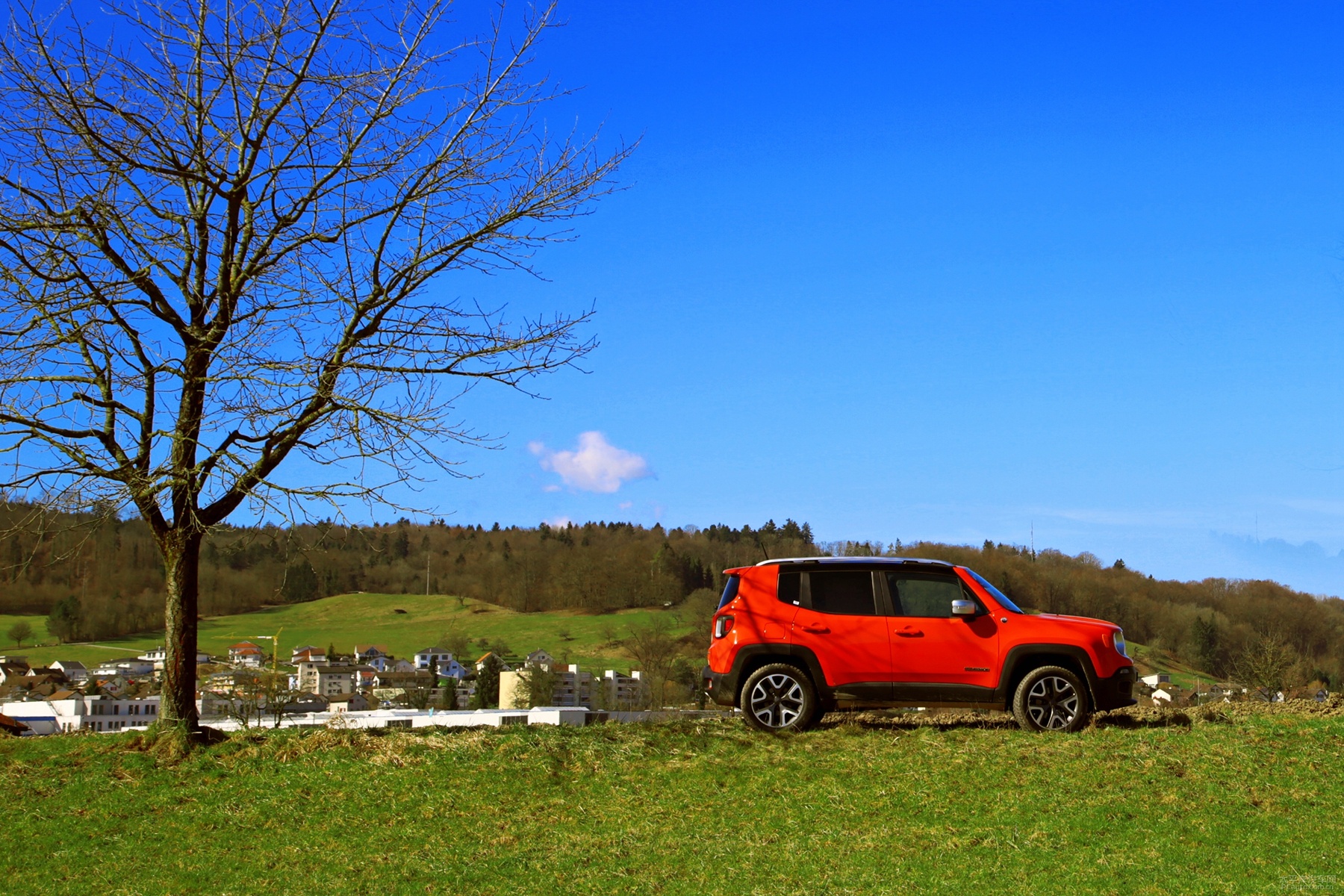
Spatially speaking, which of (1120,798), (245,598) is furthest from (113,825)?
(245,598)

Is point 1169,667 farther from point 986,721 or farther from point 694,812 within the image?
point 694,812

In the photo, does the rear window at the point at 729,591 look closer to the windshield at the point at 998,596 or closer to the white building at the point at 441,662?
the windshield at the point at 998,596

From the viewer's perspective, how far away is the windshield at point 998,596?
37.1ft

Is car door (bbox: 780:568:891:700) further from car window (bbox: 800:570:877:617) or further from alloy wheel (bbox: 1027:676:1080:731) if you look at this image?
alloy wheel (bbox: 1027:676:1080:731)

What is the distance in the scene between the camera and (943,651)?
36.4ft

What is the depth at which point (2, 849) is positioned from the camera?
8.58 metres

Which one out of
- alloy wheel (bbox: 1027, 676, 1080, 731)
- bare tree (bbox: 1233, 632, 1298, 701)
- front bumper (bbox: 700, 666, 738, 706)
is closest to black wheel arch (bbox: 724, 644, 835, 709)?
front bumper (bbox: 700, 666, 738, 706)

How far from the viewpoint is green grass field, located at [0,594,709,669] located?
94000mm

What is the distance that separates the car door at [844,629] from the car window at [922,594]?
0.20 metres

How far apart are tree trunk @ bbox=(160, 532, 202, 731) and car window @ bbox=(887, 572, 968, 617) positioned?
7.79 m

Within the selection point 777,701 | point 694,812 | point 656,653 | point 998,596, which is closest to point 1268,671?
point 998,596

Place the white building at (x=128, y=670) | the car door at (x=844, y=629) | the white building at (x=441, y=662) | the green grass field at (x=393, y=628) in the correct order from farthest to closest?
the green grass field at (x=393, y=628) → the white building at (x=441, y=662) → the white building at (x=128, y=670) → the car door at (x=844, y=629)

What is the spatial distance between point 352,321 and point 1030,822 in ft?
29.4

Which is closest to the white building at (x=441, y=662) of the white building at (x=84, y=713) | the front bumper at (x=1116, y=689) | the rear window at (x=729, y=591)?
the white building at (x=84, y=713)
